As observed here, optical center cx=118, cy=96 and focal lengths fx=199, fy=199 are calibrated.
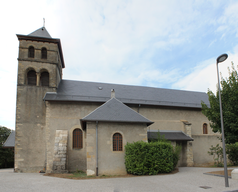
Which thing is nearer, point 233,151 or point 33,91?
point 233,151

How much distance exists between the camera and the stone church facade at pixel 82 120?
14.5m

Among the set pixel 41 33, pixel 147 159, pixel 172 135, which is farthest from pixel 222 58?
pixel 41 33

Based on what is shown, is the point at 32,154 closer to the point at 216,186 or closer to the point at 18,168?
the point at 18,168

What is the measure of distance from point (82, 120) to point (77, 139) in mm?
4633

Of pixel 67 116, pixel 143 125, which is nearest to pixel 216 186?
pixel 143 125

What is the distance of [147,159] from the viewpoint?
44.2ft

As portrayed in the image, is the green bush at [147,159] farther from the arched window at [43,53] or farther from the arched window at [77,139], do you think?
the arched window at [43,53]

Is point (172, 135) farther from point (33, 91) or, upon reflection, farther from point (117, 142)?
point (33, 91)

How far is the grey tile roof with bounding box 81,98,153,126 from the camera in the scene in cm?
1453

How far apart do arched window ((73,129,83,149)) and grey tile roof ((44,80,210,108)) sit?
9.88 ft

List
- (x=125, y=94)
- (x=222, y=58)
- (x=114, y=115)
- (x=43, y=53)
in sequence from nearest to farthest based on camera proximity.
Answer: (x=222, y=58)
(x=114, y=115)
(x=43, y=53)
(x=125, y=94)

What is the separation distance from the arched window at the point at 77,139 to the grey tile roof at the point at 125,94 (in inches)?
119

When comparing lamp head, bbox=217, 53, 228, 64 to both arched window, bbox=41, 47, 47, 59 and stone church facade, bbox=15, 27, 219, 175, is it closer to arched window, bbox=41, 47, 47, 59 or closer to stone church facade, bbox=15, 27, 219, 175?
stone church facade, bbox=15, 27, 219, 175

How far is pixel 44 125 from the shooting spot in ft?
61.2
